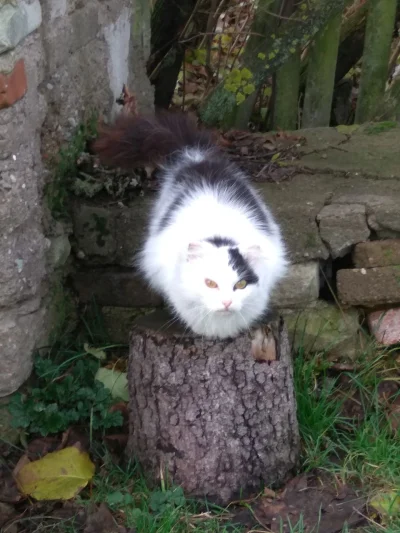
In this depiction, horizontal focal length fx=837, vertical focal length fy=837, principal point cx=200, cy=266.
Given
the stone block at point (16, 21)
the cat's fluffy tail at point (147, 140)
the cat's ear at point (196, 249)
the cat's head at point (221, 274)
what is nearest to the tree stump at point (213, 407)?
the cat's head at point (221, 274)

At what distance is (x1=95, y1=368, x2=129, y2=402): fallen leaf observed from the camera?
346 cm

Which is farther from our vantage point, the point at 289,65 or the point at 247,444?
the point at 289,65

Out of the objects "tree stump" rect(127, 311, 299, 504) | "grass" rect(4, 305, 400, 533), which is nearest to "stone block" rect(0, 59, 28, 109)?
"tree stump" rect(127, 311, 299, 504)

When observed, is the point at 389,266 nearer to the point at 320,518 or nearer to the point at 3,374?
the point at 320,518

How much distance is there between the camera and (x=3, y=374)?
308cm

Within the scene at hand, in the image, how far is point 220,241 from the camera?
2.82 meters

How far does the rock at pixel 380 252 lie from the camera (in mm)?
3541

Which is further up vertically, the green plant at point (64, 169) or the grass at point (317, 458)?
the green plant at point (64, 169)

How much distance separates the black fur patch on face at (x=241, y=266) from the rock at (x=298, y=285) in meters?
0.80

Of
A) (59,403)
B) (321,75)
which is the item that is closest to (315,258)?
(59,403)

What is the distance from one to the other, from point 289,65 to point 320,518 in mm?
2621

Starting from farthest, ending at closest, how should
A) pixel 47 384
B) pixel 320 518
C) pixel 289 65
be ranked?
pixel 289 65 → pixel 47 384 → pixel 320 518

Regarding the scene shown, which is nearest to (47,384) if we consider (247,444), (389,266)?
(247,444)

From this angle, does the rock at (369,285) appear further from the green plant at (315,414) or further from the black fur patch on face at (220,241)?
the black fur patch on face at (220,241)
